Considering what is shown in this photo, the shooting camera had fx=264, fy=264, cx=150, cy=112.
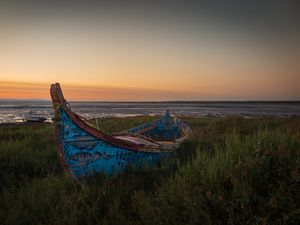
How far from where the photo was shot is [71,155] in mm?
5918

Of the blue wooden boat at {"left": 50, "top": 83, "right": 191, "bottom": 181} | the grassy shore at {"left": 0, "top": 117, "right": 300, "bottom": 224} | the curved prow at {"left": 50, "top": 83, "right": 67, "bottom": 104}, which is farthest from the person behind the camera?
the blue wooden boat at {"left": 50, "top": 83, "right": 191, "bottom": 181}

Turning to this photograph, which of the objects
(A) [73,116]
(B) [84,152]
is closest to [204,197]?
(B) [84,152]

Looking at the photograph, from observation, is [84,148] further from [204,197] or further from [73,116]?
[204,197]

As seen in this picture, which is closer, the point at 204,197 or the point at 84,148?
the point at 204,197

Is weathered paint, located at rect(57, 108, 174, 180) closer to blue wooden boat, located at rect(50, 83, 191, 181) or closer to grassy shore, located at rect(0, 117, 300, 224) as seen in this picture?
blue wooden boat, located at rect(50, 83, 191, 181)

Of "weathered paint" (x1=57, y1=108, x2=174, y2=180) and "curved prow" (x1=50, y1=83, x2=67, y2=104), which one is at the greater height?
"curved prow" (x1=50, y1=83, x2=67, y2=104)

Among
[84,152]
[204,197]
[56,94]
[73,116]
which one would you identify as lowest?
[204,197]

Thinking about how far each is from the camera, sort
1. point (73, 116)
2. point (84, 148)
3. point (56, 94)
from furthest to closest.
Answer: point (84, 148)
point (73, 116)
point (56, 94)

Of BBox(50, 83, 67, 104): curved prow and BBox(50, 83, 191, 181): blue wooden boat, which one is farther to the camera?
BBox(50, 83, 191, 181): blue wooden boat

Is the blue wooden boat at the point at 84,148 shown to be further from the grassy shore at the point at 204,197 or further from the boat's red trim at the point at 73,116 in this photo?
the grassy shore at the point at 204,197

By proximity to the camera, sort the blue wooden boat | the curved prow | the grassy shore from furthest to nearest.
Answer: the blue wooden boat < the curved prow < the grassy shore

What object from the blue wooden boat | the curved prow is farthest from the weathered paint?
the curved prow

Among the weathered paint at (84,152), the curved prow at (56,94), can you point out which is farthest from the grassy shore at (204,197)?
the curved prow at (56,94)

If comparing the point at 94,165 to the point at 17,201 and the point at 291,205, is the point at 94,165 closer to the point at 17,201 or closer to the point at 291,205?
the point at 17,201
